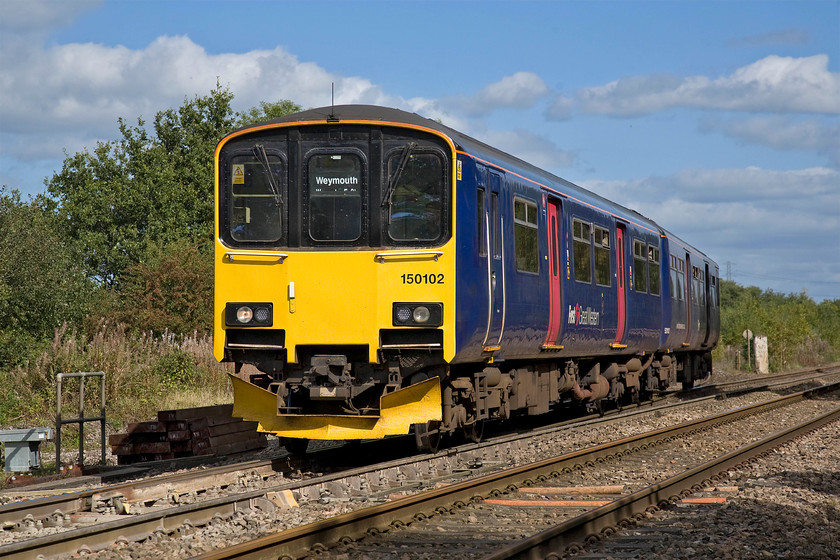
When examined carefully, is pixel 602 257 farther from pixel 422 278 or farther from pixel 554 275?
pixel 422 278

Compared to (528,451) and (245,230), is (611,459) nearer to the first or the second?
(528,451)

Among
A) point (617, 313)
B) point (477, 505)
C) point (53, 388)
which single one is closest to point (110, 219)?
point (53, 388)

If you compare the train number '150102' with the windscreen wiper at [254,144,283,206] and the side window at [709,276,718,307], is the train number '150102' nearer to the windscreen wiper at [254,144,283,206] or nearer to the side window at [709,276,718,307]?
the windscreen wiper at [254,144,283,206]

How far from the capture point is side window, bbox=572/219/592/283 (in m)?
14.4

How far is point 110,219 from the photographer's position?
45312 millimetres

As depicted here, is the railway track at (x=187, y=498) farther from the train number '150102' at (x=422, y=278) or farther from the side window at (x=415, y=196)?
the side window at (x=415, y=196)

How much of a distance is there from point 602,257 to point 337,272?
656 centimetres

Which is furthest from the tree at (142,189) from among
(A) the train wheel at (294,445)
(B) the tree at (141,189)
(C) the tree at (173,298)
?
(A) the train wheel at (294,445)

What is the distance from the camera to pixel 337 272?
1016 centimetres

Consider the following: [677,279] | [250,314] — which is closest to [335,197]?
[250,314]

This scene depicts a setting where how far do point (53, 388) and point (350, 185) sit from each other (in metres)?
8.31

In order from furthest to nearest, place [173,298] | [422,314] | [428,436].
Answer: [173,298] → [428,436] → [422,314]

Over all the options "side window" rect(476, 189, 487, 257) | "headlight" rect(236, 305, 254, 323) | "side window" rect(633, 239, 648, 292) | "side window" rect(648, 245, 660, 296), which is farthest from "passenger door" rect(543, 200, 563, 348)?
"side window" rect(648, 245, 660, 296)

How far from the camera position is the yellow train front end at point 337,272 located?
10086mm
